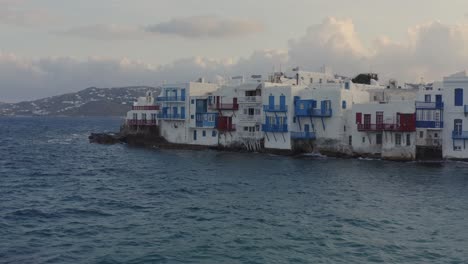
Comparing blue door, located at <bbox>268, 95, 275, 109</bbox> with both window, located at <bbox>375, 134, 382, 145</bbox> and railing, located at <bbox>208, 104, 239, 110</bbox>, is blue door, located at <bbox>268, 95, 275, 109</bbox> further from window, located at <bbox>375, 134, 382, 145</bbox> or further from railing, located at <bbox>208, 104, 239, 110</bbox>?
window, located at <bbox>375, 134, 382, 145</bbox>

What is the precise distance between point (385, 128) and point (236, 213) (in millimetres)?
30464

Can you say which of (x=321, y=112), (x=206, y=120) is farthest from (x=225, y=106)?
(x=321, y=112)

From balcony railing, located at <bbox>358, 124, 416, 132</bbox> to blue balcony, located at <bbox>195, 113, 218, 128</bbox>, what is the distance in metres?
20.0

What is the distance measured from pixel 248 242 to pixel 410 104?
122 feet

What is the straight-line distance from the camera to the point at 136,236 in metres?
25.9

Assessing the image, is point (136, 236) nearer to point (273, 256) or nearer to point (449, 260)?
point (273, 256)

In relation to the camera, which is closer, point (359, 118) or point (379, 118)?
point (379, 118)

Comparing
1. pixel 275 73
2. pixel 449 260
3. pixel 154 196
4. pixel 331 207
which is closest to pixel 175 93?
pixel 275 73

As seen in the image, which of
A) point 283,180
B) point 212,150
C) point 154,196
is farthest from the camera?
point 212,150

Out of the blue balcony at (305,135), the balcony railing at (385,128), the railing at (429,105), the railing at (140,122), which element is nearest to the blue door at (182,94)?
the railing at (140,122)

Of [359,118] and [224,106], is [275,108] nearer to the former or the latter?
[224,106]

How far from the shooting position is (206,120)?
72250 millimetres

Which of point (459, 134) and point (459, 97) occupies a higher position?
point (459, 97)

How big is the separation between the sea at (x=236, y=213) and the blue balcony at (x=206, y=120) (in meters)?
16.7
